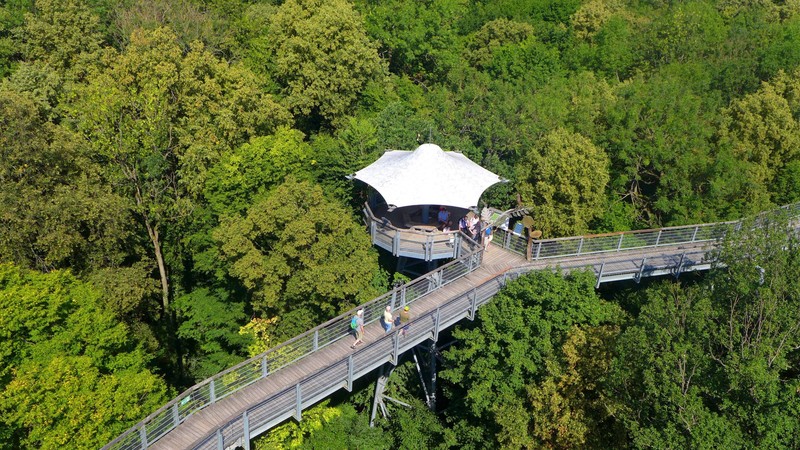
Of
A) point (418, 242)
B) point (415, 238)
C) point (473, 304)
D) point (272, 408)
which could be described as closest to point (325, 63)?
point (415, 238)

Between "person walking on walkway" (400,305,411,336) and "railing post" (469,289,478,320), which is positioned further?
"railing post" (469,289,478,320)

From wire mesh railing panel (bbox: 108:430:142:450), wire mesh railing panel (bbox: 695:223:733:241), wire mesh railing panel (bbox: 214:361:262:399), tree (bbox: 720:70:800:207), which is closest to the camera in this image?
wire mesh railing panel (bbox: 108:430:142:450)

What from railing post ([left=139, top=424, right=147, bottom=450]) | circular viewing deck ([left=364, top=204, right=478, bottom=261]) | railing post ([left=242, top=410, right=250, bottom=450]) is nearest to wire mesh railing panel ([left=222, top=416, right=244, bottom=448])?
railing post ([left=242, top=410, right=250, bottom=450])

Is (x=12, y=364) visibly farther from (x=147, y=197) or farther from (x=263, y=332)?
(x=147, y=197)

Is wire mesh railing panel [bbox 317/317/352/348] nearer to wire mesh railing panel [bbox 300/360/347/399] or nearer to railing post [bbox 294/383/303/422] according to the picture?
wire mesh railing panel [bbox 300/360/347/399]

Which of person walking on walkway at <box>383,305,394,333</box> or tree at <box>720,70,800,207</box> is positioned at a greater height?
tree at <box>720,70,800,207</box>

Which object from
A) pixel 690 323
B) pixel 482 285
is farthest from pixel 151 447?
pixel 690 323

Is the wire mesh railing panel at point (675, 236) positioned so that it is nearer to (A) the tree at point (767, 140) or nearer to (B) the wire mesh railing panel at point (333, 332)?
(A) the tree at point (767, 140)
